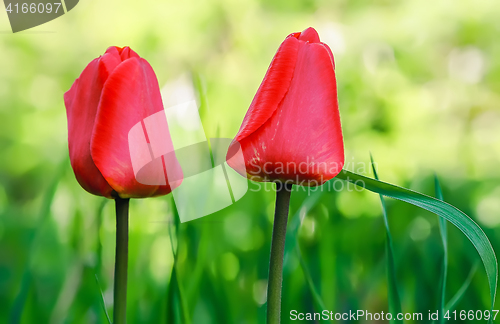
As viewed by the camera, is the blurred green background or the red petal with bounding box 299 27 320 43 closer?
the red petal with bounding box 299 27 320 43

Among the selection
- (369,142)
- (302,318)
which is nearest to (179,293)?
(302,318)

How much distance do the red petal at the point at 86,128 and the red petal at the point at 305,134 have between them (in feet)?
0.42

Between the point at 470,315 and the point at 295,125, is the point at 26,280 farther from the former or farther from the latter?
the point at 470,315

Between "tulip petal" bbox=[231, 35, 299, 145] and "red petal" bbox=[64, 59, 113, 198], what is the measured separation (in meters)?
0.12

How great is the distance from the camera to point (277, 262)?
12.6 inches

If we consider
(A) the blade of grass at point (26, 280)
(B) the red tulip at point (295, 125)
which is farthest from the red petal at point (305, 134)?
(A) the blade of grass at point (26, 280)

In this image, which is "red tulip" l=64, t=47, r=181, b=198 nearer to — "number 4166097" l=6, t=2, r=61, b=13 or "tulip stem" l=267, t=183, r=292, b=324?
"tulip stem" l=267, t=183, r=292, b=324

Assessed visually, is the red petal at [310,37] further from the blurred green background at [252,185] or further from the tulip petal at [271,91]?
the blurred green background at [252,185]

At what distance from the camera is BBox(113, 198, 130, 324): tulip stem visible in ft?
1.11

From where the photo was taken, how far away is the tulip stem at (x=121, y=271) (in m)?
0.34

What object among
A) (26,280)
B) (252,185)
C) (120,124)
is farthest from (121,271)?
(252,185)

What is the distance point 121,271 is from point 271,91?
18cm

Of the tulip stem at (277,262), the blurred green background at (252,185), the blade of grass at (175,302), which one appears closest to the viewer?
the tulip stem at (277,262)

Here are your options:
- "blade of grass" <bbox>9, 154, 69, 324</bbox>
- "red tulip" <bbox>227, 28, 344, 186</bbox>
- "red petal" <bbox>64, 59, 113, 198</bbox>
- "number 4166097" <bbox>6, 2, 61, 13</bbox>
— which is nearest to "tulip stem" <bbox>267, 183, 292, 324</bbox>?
"red tulip" <bbox>227, 28, 344, 186</bbox>
